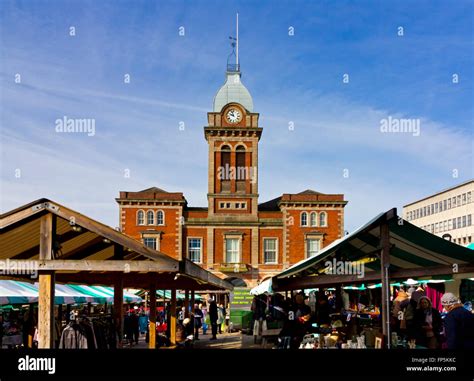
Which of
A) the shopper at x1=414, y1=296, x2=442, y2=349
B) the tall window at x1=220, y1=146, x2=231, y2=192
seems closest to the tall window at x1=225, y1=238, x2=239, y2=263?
the tall window at x1=220, y1=146, x2=231, y2=192

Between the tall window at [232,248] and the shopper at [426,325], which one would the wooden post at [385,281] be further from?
the tall window at [232,248]

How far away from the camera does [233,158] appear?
57.9 m

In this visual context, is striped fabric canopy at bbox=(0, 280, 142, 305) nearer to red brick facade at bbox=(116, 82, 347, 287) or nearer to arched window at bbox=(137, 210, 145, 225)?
red brick facade at bbox=(116, 82, 347, 287)

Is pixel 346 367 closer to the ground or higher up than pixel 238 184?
closer to the ground

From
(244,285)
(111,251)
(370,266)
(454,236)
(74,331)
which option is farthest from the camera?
(454,236)

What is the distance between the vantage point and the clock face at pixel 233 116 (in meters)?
58.1

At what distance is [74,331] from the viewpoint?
10.4m

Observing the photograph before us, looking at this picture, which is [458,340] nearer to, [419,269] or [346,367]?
[346,367]

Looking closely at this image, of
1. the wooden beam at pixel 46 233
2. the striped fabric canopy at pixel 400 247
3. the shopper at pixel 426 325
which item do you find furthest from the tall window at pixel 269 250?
the wooden beam at pixel 46 233

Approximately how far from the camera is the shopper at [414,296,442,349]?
11.7m

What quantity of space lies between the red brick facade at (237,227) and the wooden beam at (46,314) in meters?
46.2

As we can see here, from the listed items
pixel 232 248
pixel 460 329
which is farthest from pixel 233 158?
pixel 460 329

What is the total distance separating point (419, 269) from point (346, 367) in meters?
3.38

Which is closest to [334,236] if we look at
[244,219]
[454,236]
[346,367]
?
[244,219]
